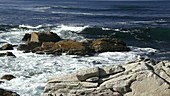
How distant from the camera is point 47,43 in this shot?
34.4 metres

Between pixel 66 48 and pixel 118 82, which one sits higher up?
pixel 118 82

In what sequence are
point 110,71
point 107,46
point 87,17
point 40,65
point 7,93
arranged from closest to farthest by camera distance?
point 110,71, point 7,93, point 40,65, point 107,46, point 87,17

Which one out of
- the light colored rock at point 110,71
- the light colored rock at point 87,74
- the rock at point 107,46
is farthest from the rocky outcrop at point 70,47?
the light colored rock at point 87,74

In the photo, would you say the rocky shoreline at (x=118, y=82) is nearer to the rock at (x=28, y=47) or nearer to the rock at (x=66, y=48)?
the rock at (x=66, y=48)

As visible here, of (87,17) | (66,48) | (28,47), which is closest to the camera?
(66,48)

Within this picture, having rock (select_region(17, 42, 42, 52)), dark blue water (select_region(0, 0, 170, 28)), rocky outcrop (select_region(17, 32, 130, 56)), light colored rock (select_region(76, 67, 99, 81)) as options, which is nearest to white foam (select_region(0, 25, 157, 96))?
rock (select_region(17, 42, 42, 52))

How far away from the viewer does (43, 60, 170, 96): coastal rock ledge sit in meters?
13.7

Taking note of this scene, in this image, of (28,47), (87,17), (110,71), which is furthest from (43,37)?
(87,17)

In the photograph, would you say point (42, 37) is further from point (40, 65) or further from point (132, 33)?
point (132, 33)

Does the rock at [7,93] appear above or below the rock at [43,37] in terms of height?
above

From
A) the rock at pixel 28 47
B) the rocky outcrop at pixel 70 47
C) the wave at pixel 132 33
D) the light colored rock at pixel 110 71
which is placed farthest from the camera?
the wave at pixel 132 33

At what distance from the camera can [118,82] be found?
14.1 meters

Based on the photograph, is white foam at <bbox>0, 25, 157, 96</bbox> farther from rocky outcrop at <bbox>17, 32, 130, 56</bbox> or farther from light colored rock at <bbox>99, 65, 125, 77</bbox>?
light colored rock at <bbox>99, 65, 125, 77</bbox>

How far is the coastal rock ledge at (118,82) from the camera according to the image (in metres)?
13.7
